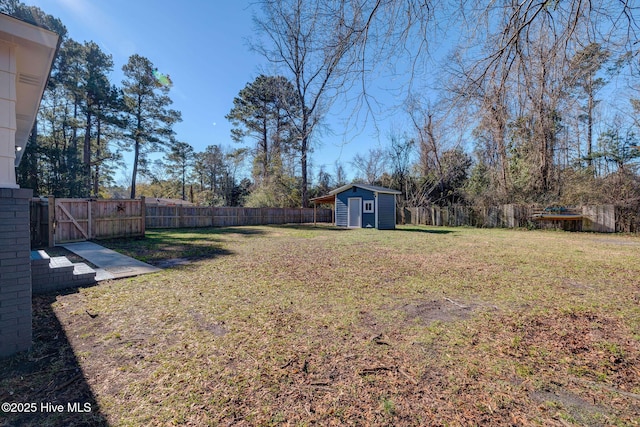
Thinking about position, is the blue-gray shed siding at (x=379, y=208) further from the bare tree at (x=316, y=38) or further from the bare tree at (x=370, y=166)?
the bare tree at (x=316, y=38)

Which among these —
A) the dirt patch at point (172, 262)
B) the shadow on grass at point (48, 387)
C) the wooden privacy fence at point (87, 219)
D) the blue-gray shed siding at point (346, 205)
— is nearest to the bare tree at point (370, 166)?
the blue-gray shed siding at point (346, 205)

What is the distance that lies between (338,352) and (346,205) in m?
15.1

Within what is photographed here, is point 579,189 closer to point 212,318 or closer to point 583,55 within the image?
point 583,55

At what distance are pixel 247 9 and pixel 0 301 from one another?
10.7ft

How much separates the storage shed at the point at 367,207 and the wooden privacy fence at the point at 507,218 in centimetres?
446

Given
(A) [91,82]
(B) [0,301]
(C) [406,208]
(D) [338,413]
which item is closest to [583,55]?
(D) [338,413]

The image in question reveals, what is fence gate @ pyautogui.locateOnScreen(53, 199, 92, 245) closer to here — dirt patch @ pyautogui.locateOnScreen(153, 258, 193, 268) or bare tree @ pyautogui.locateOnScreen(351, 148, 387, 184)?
dirt patch @ pyautogui.locateOnScreen(153, 258, 193, 268)

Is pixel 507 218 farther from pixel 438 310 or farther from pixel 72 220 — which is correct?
pixel 72 220

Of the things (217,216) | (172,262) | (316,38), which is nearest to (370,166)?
(217,216)

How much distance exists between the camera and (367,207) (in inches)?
639

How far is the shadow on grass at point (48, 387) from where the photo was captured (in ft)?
5.06

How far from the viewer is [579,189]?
13.6m

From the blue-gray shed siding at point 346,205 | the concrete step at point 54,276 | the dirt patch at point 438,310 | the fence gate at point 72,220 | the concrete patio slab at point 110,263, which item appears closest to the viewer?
the dirt patch at point 438,310

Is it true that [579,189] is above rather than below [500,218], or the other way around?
above
